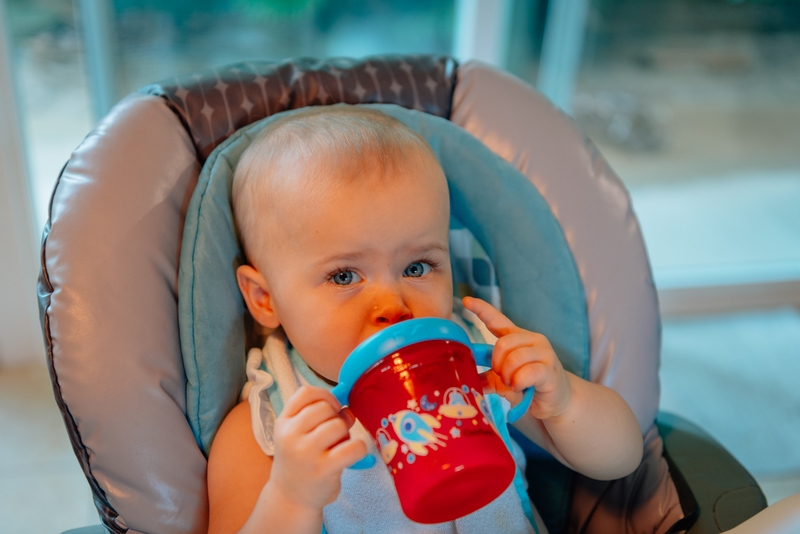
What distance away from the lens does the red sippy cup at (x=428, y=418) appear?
59 centimetres

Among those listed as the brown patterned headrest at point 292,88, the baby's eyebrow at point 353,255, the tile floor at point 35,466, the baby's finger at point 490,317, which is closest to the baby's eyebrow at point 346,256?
the baby's eyebrow at point 353,255

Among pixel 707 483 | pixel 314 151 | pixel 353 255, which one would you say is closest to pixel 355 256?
pixel 353 255

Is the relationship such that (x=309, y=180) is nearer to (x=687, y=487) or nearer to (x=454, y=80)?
(x=454, y=80)

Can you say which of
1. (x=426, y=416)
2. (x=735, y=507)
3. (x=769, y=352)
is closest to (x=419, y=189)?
(x=426, y=416)

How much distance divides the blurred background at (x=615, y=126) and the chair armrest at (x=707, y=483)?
739 millimetres

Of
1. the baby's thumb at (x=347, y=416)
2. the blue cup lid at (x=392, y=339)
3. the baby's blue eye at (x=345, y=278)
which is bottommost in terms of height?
the baby's thumb at (x=347, y=416)

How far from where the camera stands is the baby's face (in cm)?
76

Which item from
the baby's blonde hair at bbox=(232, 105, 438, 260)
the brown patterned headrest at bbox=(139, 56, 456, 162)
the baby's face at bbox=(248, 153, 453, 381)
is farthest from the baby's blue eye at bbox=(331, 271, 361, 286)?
the brown patterned headrest at bbox=(139, 56, 456, 162)

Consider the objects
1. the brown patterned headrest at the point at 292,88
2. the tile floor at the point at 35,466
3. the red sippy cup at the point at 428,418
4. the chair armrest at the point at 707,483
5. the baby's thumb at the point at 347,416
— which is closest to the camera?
the red sippy cup at the point at 428,418

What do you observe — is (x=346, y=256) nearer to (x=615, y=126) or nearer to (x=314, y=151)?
(x=314, y=151)

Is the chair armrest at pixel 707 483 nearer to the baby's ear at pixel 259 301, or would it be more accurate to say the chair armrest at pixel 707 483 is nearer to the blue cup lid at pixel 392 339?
the blue cup lid at pixel 392 339

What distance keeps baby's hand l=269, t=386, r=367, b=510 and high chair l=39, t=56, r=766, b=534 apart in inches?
6.3

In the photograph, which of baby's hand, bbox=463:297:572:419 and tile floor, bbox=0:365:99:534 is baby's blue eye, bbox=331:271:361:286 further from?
tile floor, bbox=0:365:99:534

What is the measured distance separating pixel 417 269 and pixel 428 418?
0.87 feet
